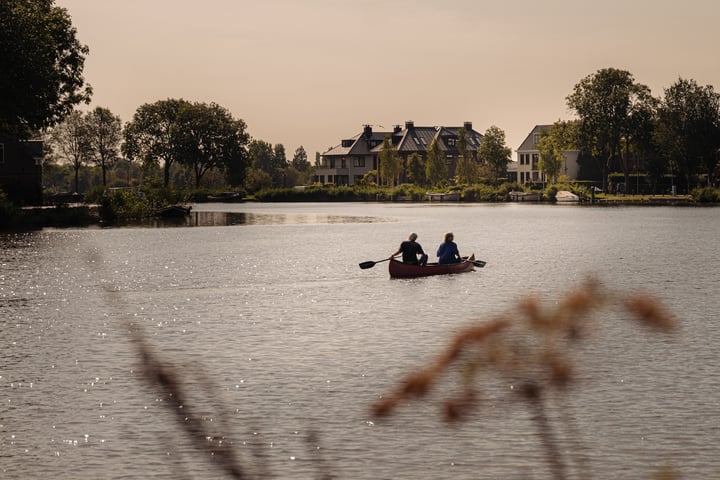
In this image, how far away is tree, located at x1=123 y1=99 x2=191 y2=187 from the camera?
183125 millimetres

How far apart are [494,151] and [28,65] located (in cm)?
13260

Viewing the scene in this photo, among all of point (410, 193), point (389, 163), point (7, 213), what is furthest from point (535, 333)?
point (389, 163)

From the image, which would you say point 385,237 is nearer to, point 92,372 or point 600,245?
point 600,245

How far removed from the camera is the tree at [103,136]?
641 ft

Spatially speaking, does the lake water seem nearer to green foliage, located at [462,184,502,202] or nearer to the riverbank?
the riverbank

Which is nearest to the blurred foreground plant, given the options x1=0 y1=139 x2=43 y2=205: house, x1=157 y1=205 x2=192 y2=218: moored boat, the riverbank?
x1=0 y1=139 x2=43 y2=205: house

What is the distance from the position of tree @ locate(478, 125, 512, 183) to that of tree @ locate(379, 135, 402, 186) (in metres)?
16.1

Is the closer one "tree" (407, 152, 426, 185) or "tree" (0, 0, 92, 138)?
"tree" (0, 0, 92, 138)

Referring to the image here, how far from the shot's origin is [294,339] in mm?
24203

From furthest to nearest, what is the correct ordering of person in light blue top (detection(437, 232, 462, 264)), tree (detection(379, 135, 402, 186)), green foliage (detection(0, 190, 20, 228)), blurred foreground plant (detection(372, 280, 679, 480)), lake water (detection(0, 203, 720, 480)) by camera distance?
tree (detection(379, 135, 402, 186))
green foliage (detection(0, 190, 20, 228))
person in light blue top (detection(437, 232, 462, 264))
lake water (detection(0, 203, 720, 480))
blurred foreground plant (detection(372, 280, 679, 480))

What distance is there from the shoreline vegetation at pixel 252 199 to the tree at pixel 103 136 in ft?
82.7

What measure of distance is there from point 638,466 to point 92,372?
1132 cm

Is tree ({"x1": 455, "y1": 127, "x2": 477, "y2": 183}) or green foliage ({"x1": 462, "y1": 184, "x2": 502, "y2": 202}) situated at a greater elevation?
tree ({"x1": 455, "y1": 127, "x2": 477, "y2": 183})

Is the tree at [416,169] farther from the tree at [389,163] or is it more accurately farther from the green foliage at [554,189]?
the green foliage at [554,189]
